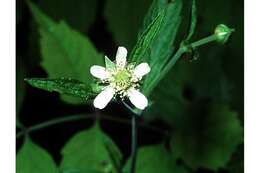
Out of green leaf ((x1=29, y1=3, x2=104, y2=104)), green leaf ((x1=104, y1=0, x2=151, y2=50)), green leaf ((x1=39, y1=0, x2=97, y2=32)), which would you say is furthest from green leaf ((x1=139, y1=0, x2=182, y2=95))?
green leaf ((x1=39, y1=0, x2=97, y2=32))

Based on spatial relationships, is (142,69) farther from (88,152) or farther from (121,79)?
(88,152)

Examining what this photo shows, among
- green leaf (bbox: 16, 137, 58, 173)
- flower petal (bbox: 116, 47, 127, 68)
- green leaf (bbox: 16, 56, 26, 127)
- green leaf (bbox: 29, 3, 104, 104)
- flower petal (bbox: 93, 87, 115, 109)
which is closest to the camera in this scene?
flower petal (bbox: 93, 87, 115, 109)

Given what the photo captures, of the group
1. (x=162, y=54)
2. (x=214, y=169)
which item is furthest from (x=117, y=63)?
(x=214, y=169)

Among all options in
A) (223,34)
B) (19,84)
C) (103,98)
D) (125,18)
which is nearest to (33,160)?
(19,84)

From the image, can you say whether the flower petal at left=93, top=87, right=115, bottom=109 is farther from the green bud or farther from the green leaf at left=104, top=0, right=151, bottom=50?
the green leaf at left=104, top=0, right=151, bottom=50

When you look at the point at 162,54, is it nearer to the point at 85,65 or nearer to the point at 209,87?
the point at 85,65
